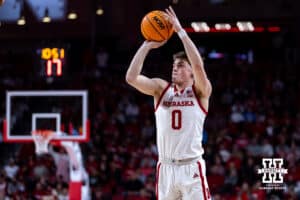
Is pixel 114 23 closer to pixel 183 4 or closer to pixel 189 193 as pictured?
pixel 183 4

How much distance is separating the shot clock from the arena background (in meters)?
0.10

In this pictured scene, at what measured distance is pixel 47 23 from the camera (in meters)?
18.5

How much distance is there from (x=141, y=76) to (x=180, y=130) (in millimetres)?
517

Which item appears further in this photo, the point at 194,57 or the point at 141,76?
the point at 141,76

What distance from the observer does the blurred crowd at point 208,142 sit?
13.8m

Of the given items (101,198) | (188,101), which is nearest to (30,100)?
(101,198)

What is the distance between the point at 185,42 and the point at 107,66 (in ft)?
44.9

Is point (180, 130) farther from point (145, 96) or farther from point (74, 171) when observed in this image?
point (145, 96)

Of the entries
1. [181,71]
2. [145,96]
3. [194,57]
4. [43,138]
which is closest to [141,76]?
[181,71]

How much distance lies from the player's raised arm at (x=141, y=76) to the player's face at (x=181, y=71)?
121mm

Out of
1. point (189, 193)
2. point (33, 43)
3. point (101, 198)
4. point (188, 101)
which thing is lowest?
point (101, 198)

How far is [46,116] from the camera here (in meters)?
13.3

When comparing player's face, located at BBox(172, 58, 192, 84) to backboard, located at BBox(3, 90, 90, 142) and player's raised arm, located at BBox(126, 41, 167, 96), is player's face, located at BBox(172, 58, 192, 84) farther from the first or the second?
Answer: backboard, located at BBox(3, 90, 90, 142)

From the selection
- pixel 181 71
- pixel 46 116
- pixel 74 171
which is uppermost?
pixel 181 71
